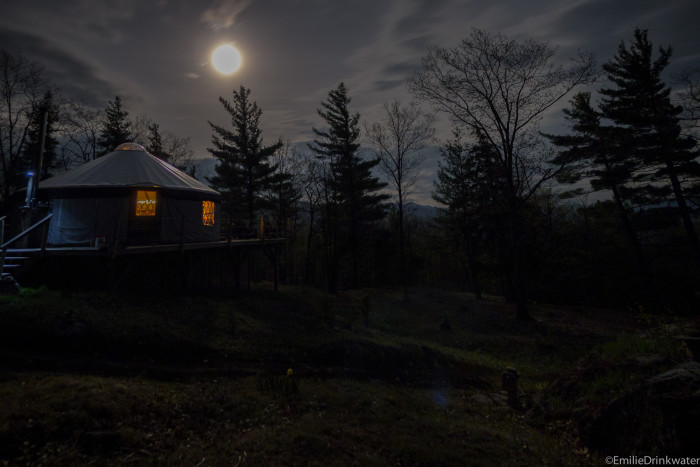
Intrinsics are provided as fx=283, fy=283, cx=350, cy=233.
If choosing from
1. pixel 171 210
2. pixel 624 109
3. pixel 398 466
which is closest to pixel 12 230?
pixel 171 210

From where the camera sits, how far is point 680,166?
15.8m

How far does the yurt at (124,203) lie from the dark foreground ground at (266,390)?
349 centimetres

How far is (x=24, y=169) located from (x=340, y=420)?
111ft

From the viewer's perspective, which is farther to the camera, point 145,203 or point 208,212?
point 208,212

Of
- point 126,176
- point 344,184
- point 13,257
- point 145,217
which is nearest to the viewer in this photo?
point 13,257

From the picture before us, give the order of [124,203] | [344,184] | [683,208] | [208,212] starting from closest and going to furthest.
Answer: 1. [124,203]
2. [208,212]
3. [683,208]
4. [344,184]

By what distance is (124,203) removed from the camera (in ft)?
38.1

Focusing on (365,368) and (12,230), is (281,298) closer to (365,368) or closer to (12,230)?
(365,368)

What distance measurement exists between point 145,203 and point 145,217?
2.01ft

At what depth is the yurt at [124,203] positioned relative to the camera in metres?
11.4

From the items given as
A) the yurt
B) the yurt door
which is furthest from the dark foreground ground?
the yurt

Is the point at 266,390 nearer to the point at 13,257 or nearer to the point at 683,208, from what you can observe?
the point at 13,257

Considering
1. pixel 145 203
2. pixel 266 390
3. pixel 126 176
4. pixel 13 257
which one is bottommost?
pixel 266 390

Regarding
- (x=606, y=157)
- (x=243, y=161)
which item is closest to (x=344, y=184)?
(x=243, y=161)
